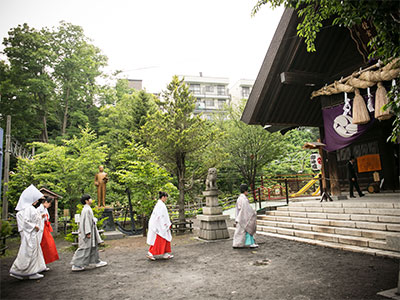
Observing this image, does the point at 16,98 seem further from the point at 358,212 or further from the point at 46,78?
the point at 358,212

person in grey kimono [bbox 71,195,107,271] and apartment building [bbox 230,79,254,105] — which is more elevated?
apartment building [bbox 230,79,254,105]

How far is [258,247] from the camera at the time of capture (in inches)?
303

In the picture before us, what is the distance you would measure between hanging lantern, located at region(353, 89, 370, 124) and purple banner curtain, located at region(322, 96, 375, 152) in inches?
10.4

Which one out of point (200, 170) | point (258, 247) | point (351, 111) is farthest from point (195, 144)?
point (351, 111)

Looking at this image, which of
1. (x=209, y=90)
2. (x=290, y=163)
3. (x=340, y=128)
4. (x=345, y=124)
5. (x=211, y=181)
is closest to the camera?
(x=345, y=124)

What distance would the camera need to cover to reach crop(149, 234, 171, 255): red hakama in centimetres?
706

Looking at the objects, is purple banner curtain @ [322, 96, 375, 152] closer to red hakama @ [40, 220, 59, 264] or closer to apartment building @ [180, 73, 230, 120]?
red hakama @ [40, 220, 59, 264]

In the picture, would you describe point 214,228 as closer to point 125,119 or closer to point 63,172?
point 63,172

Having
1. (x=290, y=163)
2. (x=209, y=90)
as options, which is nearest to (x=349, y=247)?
(x=290, y=163)

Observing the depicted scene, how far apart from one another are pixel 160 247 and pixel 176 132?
559cm

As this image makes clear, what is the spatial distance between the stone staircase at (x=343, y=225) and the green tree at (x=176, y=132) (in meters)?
4.52

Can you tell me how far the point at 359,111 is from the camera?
27.4 feet

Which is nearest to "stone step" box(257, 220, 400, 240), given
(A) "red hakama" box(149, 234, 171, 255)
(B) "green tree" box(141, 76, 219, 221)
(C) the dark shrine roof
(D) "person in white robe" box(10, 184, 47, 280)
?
(C) the dark shrine roof

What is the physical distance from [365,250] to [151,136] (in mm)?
8912
